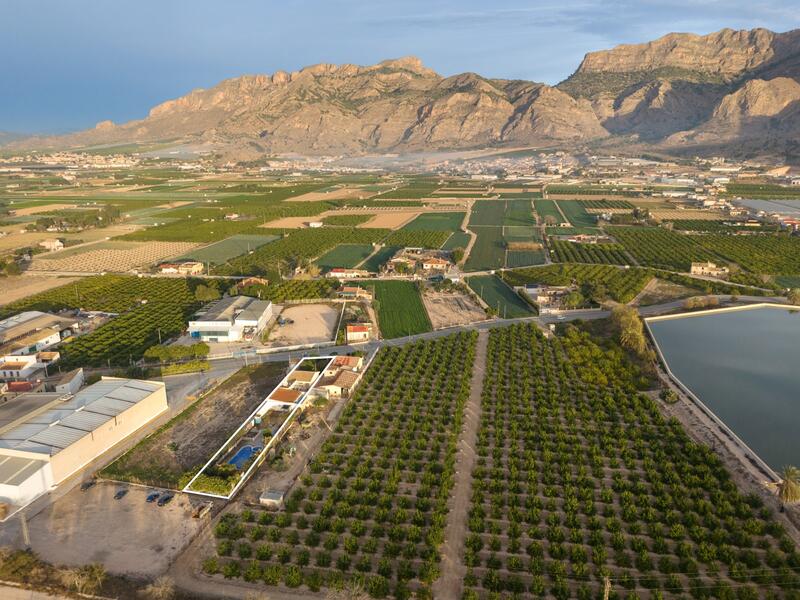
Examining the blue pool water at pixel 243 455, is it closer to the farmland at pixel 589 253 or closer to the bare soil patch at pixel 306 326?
the bare soil patch at pixel 306 326

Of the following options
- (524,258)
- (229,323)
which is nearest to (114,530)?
(229,323)

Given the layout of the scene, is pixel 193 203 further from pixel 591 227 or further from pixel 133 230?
pixel 591 227

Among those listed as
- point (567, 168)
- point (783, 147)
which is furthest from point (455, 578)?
point (783, 147)

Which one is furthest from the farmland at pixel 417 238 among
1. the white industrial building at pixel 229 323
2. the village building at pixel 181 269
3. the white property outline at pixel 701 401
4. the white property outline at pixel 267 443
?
the white property outline at pixel 267 443

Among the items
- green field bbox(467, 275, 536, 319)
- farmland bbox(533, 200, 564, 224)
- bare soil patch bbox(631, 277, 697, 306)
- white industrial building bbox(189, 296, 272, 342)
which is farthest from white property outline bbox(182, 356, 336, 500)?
farmland bbox(533, 200, 564, 224)

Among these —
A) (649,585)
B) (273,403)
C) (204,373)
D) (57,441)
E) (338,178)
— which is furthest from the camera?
(338,178)

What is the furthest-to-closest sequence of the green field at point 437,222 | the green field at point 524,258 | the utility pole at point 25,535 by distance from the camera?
the green field at point 437,222 < the green field at point 524,258 < the utility pole at point 25,535
